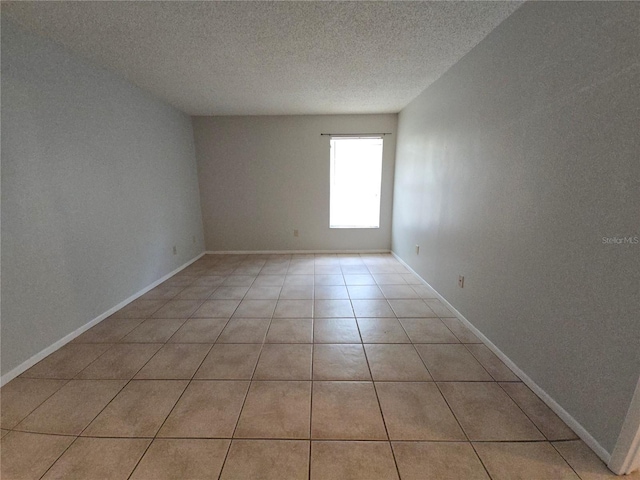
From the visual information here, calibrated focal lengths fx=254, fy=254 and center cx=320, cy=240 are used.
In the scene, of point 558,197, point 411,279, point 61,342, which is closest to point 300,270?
point 411,279

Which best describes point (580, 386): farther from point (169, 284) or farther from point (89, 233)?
point (169, 284)

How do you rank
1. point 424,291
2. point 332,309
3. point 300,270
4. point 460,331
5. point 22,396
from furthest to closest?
point 300,270 < point 424,291 < point 332,309 < point 460,331 < point 22,396

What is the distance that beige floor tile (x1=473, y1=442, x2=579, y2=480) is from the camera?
1078mm

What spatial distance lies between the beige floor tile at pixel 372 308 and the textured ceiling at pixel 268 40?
227cm

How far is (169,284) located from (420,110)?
12.5 ft

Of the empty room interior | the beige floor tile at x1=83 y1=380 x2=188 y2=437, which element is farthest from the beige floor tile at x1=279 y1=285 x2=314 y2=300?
the beige floor tile at x1=83 y1=380 x2=188 y2=437

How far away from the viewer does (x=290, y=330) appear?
216 centimetres

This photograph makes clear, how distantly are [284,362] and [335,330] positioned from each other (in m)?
0.55

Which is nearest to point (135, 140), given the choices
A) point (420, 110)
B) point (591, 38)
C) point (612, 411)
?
point (420, 110)

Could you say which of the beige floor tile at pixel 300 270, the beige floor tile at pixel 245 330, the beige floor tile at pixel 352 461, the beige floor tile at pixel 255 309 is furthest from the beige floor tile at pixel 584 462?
the beige floor tile at pixel 300 270

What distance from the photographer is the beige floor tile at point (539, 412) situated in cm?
126

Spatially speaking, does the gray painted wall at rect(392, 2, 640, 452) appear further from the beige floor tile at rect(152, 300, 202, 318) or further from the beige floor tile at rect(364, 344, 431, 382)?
the beige floor tile at rect(152, 300, 202, 318)

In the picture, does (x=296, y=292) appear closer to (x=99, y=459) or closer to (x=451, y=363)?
(x=451, y=363)

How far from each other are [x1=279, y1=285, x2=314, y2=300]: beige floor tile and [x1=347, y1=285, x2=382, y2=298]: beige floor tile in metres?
0.46
